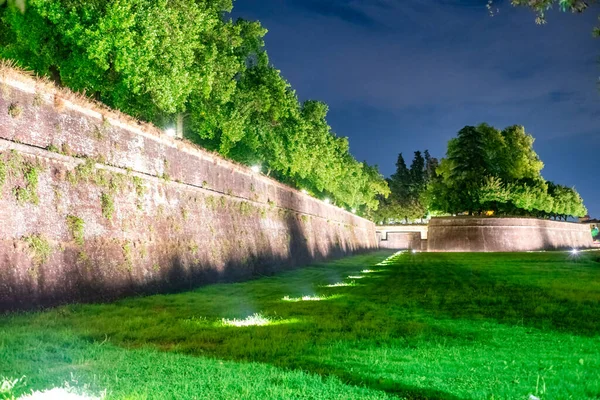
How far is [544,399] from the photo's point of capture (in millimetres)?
4766

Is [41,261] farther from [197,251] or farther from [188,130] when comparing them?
[188,130]

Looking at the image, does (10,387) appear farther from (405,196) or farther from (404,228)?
(405,196)

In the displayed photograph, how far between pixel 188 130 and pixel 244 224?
11.2 metres

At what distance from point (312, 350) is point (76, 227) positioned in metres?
9.10

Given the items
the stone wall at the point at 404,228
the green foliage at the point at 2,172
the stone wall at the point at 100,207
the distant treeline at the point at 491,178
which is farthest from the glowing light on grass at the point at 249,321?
the stone wall at the point at 404,228

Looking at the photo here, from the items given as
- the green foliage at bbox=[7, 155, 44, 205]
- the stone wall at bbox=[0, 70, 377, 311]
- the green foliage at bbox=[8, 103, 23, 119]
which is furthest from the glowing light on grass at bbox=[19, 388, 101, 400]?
the green foliage at bbox=[8, 103, 23, 119]

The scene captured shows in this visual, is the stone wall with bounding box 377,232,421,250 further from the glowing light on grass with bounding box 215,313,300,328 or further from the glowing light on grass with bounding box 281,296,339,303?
the glowing light on grass with bounding box 215,313,300,328

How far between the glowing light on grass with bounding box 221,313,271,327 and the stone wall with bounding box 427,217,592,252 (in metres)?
58.6

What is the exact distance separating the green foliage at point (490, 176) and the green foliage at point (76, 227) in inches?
2477

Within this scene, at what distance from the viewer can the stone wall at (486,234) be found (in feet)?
212

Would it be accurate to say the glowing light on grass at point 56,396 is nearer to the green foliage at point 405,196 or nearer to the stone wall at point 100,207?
the stone wall at point 100,207

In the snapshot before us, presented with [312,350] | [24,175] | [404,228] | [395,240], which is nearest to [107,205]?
[24,175]

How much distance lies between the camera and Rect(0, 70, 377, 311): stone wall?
12070 millimetres

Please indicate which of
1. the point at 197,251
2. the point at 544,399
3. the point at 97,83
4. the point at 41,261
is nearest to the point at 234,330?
the point at 544,399
